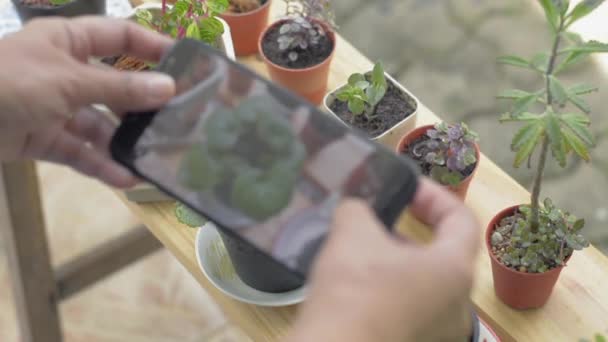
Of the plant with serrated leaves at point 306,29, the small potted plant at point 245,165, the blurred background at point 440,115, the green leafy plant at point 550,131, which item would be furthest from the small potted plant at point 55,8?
the blurred background at point 440,115

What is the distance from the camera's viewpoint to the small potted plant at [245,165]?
870 mm

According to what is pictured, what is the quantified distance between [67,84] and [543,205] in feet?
2.16

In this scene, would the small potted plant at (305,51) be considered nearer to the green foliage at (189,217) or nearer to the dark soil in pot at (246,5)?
the dark soil in pot at (246,5)

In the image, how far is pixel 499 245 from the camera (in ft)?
3.63

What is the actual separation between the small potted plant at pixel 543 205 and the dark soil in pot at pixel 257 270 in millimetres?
273

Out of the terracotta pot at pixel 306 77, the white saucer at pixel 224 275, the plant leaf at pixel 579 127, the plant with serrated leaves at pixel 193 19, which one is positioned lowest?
the white saucer at pixel 224 275

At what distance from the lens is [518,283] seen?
41.8 inches

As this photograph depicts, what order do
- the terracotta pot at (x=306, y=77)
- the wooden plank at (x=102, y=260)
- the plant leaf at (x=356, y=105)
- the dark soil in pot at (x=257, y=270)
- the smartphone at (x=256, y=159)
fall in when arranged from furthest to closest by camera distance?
the wooden plank at (x=102, y=260) < the terracotta pot at (x=306, y=77) < the plant leaf at (x=356, y=105) < the dark soil in pot at (x=257, y=270) < the smartphone at (x=256, y=159)

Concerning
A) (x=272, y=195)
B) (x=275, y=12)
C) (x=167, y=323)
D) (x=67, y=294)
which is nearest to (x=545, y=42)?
(x=275, y=12)

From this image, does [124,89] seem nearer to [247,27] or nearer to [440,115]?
[247,27]

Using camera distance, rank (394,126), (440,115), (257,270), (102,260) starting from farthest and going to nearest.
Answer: (440,115) < (102,260) < (394,126) < (257,270)

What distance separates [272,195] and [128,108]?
20 cm

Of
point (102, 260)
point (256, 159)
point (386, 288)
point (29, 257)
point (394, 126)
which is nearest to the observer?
point (386, 288)

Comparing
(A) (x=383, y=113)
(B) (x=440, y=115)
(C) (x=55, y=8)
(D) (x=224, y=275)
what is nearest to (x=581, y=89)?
(A) (x=383, y=113)
